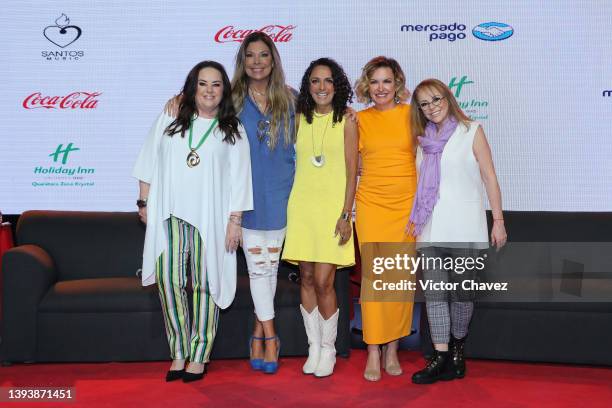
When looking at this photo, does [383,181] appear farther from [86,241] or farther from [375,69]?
[86,241]

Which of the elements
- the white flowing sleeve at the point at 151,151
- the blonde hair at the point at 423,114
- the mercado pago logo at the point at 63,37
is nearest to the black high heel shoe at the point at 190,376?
the white flowing sleeve at the point at 151,151

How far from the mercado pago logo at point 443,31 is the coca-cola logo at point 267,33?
0.84 meters

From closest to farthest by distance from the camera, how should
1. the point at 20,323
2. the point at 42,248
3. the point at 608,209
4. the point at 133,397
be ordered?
the point at 133,397 → the point at 20,323 → the point at 42,248 → the point at 608,209

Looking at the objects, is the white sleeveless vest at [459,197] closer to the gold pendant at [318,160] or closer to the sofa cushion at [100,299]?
the gold pendant at [318,160]

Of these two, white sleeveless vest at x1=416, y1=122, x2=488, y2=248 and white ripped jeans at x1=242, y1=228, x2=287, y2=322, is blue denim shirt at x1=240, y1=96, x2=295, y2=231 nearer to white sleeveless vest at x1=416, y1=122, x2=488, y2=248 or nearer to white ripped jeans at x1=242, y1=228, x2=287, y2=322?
white ripped jeans at x1=242, y1=228, x2=287, y2=322

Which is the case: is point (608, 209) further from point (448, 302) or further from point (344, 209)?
point (344, 209)

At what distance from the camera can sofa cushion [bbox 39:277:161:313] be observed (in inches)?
159

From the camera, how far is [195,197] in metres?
3.55

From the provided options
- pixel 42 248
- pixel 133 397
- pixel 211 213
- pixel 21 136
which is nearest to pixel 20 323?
pixel 42 248

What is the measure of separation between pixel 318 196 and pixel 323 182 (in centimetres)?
7

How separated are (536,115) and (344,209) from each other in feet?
6.80

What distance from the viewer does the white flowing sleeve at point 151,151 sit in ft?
12.0

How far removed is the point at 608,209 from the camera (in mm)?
5082

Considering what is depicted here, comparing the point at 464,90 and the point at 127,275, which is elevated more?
the point at 464,90
